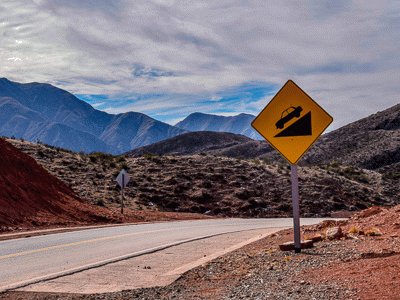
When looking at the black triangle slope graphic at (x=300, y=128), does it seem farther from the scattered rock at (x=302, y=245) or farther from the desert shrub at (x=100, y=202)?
the desert shrub at (x=100, y=202)

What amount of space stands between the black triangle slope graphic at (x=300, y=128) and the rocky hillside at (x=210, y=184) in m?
26.2

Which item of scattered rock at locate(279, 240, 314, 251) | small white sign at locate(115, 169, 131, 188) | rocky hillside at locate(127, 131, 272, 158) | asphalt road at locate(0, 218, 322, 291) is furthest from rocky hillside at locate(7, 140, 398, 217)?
rocky hillside at locate(127, 131, 272, 158)

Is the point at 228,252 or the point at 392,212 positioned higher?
the point at 392,212

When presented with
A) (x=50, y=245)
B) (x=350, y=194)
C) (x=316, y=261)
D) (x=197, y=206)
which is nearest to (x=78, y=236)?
(x=50, y=245)

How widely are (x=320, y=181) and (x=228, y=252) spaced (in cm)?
3509

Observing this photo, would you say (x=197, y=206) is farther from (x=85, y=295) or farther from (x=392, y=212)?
(x=85, y=295)

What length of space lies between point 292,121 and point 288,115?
0.46 ft

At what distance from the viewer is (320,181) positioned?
153 feet

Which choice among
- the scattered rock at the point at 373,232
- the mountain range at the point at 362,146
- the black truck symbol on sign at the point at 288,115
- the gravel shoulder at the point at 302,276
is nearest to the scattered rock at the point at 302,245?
the gravel shoulder at the point at 302,276

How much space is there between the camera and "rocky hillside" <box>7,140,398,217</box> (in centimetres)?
3953

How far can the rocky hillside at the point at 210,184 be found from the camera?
130ft

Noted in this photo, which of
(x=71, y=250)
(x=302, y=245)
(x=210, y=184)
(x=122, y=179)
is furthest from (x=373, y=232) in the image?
(x=210, y=184)

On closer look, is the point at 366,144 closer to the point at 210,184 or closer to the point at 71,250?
the point at 210,184

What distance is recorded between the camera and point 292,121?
10430 millimetres
